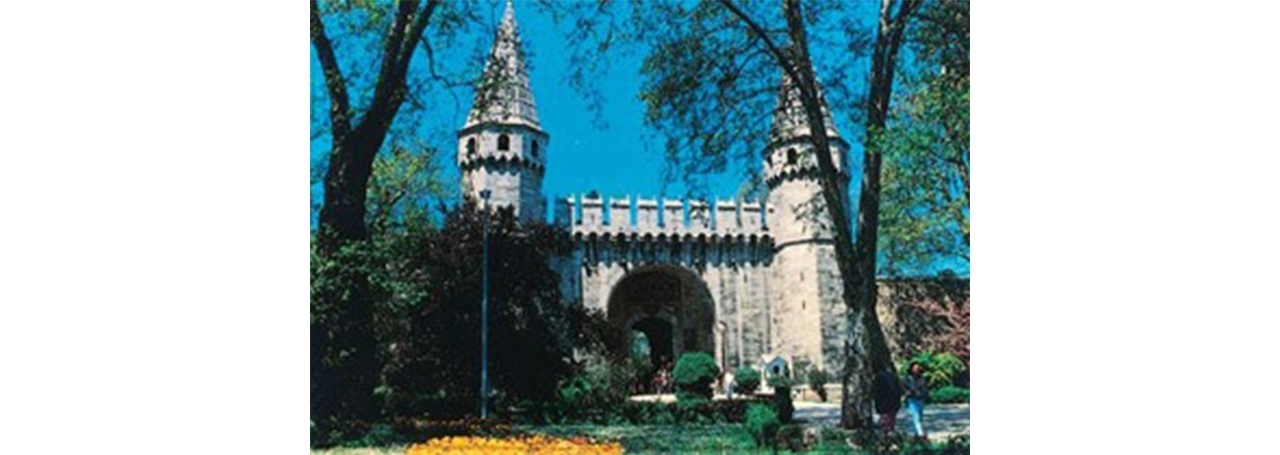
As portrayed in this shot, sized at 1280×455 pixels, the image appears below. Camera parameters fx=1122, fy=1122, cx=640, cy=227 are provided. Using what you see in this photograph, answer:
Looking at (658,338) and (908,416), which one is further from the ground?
(658,338)

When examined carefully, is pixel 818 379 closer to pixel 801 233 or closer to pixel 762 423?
pixel 762 423

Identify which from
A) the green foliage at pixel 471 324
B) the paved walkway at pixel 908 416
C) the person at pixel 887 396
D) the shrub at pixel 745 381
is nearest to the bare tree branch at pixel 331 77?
the green foliage at pixel 471 324

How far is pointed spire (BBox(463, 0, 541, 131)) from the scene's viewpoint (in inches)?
313

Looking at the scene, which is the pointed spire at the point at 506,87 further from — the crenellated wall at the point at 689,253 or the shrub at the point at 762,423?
the shrub at the point at 762,423

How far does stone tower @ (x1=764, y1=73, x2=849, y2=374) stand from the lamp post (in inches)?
84.3

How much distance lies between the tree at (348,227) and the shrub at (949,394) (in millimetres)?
4149

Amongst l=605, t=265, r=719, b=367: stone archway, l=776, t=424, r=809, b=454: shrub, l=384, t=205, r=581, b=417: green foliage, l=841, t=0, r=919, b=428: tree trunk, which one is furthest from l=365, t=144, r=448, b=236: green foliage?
l=841, t=0, r=919, b=428: tree trunk

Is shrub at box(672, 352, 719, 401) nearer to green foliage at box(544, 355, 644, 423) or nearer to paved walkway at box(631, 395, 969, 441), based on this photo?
paved walkway at box(631, 395, 969, 441)

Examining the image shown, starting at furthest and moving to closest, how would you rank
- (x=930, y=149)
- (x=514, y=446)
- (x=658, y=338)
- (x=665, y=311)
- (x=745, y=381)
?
1. (x=930, y=149)
2. (x=665, y=311)
3. (x=745, y=381)
4. (x=658, y=338)
5. (x=514, y=446)

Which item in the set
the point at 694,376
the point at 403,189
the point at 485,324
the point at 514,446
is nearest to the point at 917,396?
the point at 694,376

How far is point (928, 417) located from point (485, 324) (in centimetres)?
339

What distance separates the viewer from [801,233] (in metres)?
8.45
